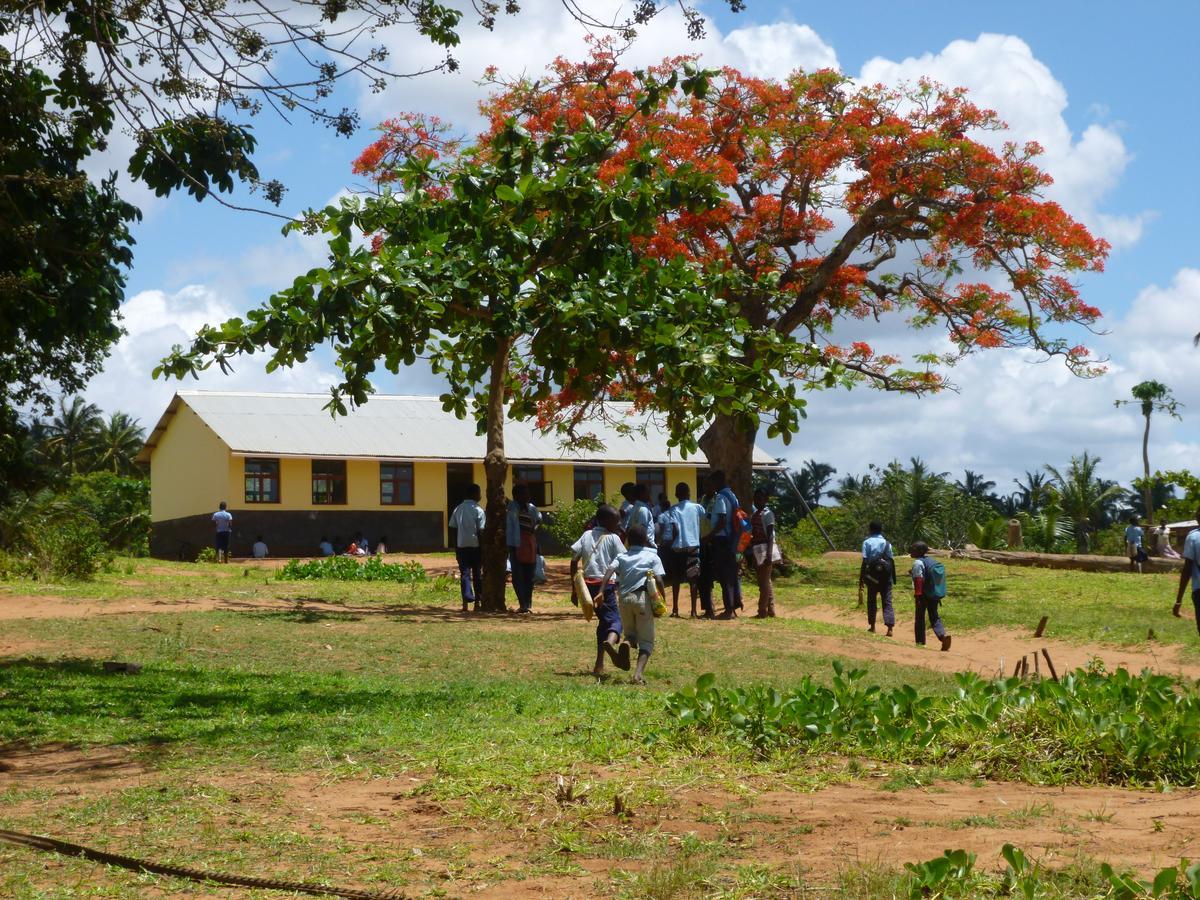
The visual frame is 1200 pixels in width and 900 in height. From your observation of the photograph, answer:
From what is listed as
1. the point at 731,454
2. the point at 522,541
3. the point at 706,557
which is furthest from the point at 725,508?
the point at 731,454

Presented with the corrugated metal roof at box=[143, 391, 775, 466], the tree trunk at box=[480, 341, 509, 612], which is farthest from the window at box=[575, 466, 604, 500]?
the tree trunk at box=[480, 341, 509, 612]

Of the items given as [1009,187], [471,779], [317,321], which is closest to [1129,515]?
[1009,187]

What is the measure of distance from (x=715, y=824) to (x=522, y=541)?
10589 millimetres

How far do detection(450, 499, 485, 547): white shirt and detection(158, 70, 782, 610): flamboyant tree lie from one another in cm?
201

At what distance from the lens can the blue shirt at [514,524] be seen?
16.1 metres

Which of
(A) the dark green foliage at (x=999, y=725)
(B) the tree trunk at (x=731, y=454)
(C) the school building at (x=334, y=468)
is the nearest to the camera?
(A) the dark green foliage at (x=999, y=725)

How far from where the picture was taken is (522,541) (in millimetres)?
16172

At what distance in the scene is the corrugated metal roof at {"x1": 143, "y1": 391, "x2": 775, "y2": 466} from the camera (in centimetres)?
3494

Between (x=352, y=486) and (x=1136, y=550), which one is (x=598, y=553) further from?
(x=352, y=486)

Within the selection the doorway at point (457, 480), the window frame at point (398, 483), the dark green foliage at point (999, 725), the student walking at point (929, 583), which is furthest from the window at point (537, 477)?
the dark green foliage at point (999, 725)

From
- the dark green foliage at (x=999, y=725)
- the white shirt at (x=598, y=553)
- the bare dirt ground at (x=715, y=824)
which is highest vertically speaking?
the white shirt at (x=598, y=553)

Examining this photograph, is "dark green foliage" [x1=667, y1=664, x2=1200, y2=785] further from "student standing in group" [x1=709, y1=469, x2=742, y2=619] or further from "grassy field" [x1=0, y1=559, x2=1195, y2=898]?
"student standing in group" [x1=709, y1=469, x2=742, y2=619]

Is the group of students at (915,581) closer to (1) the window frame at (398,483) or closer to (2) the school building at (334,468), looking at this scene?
(2) the school building at (334,468)

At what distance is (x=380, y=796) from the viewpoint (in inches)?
254
